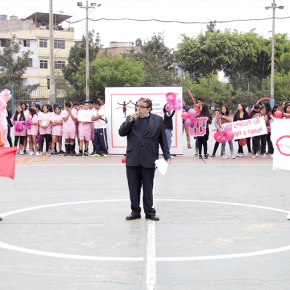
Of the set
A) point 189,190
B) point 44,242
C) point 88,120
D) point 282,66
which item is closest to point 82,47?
point 282,66

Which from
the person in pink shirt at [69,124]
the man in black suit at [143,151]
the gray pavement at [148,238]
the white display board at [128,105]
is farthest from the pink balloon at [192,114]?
the man in black suit at [143,151]

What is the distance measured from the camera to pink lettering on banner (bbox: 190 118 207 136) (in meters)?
14.2

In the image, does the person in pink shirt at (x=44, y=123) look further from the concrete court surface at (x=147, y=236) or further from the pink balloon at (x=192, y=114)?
the concrete court surface at (x=147, y=236)

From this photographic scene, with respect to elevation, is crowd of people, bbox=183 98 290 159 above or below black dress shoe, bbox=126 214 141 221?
above

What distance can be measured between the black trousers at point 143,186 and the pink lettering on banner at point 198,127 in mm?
7780

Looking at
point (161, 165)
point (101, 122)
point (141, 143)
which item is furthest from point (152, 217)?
point (101, 122)

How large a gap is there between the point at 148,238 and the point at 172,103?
8959 millimetres

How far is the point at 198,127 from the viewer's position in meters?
14.4

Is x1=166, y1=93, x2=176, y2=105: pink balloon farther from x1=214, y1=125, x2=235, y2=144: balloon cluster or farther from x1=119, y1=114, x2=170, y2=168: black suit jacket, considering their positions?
x1=119, y1=114, x2=170, y2=168: black suit jacket

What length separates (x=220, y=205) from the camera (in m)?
7.61

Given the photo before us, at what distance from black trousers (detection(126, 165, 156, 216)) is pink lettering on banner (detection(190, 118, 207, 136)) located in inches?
306

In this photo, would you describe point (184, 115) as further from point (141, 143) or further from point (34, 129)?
point (141, 143)

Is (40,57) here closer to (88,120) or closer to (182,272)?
(88,120)

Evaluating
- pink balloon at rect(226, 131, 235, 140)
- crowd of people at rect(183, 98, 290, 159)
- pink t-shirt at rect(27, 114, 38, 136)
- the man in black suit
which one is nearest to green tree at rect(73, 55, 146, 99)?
pink t-shirt at rect(27, 114, 38, 136)
